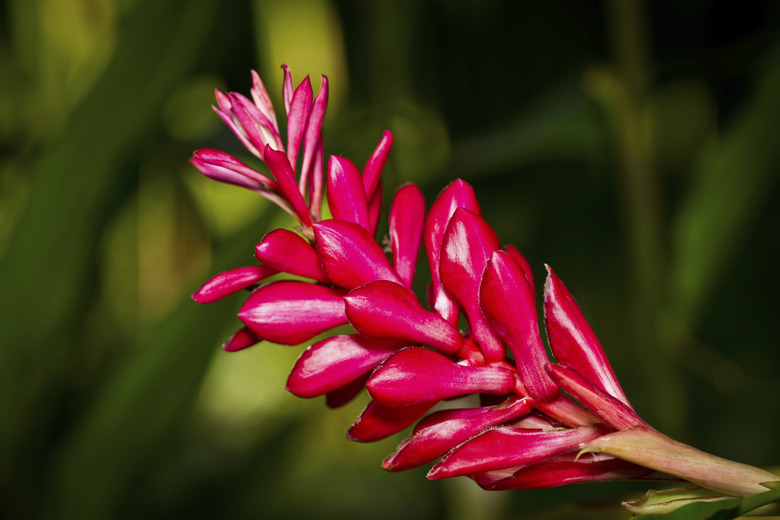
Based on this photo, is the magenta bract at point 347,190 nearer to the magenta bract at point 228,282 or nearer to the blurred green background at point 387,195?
the magenta bract at point 228,282

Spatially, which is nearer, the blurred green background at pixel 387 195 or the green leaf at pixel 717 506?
the green leaf at pixel 717 506

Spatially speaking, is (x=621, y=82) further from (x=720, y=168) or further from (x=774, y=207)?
(x=774, y=207)

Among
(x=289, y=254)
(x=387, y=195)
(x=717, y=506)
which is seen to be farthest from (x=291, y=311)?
(x=387, y=195)

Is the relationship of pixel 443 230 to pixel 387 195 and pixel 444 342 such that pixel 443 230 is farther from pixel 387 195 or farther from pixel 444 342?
pixel 387 195

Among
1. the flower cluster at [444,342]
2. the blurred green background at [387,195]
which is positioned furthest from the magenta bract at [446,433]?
the blurred green background at [387,195]

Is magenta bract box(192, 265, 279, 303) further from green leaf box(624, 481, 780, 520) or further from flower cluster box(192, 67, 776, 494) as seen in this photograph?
green leaf box(624, 481, 780, 520)

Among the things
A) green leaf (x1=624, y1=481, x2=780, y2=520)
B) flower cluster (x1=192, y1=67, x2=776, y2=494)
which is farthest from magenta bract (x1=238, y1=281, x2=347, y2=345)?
green leaf (x1=624, y1=481, x2=780, y2=520)
